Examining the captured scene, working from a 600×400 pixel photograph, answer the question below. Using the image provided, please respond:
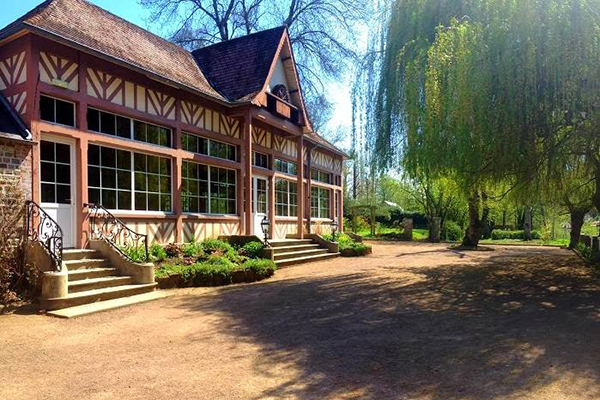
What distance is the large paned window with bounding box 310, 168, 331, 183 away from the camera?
1856 cm

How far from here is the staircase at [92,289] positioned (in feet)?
21.6

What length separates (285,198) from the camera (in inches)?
629

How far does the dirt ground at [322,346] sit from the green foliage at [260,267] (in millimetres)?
1694

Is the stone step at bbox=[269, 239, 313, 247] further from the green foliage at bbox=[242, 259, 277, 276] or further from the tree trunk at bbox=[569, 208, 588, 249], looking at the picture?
the tree trunk at bbox=[569, 208, 588, 249]

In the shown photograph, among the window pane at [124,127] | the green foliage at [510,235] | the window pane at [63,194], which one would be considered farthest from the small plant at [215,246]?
the green foliage at [510,235]

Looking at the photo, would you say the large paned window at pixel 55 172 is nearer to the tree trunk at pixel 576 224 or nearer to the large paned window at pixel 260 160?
the large paned window at pixel 260 160

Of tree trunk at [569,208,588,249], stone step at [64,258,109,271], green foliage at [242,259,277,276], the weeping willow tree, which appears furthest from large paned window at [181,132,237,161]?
tree trunk at [569,208,588,249]

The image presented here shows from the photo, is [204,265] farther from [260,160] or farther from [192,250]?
[260,160]

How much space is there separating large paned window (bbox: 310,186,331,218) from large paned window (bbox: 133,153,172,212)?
8.28 m

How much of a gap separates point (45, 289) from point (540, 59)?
7.94 m

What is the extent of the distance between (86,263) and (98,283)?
72 cm

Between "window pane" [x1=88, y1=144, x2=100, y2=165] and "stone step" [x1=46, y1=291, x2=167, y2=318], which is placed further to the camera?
"window pane" [x1=88, y1=144, x2=100, y2=165]

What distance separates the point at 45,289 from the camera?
262 inches

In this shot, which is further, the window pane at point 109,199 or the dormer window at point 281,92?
the dormer window at point 281,92
